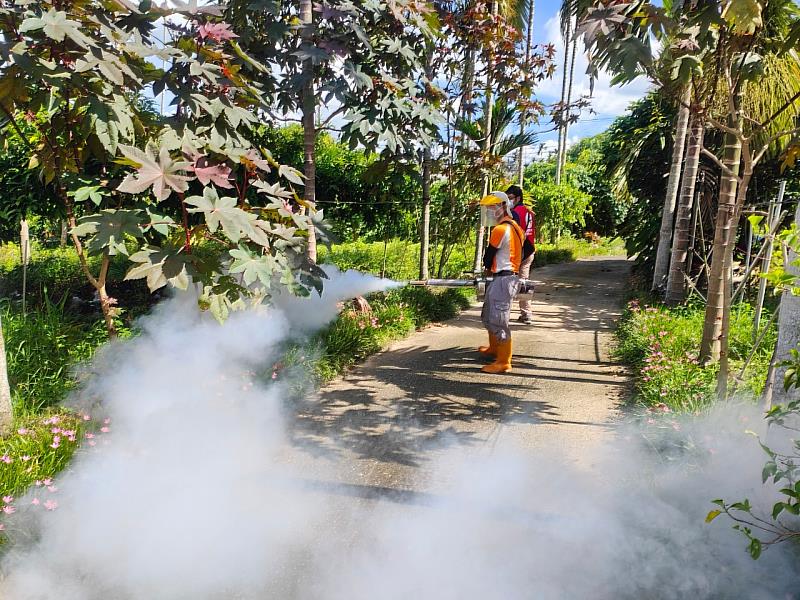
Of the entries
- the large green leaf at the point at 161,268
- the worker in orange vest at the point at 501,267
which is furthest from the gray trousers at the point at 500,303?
the large green leaf at the point at 161,268

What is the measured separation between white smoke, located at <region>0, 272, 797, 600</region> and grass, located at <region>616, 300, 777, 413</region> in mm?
444

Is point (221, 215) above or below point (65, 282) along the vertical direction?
above

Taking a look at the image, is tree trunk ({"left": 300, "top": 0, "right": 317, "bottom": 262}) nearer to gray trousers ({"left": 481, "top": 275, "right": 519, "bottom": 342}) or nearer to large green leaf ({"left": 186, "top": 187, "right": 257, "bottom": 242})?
large green leaf ({"left": 186, "top": 187, "right": 257, "bottom": 242})

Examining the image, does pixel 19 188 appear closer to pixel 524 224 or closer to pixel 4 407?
pixel 4 407

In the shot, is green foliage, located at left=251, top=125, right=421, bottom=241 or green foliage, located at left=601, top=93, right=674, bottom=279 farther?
green foliage, located at left=601, top=93, right=674, bottom=279

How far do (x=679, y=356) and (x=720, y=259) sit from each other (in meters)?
1.06

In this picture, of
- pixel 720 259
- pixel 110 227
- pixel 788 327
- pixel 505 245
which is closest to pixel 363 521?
pixel 110 227

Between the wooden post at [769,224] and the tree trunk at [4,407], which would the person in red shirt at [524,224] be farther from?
the tree trunk at [4,407]

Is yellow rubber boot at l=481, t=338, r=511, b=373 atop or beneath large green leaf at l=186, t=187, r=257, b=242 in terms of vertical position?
beneath

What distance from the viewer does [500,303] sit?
5.03 m

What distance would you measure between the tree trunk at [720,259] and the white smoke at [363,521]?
117cm

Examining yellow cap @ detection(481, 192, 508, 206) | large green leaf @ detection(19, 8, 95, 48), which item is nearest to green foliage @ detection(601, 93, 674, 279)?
yellow cap @ detection(481, 192, 508, 206)

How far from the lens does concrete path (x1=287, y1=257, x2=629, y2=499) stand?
3453mm

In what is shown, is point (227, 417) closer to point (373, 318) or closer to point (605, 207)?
point (373, 318)
